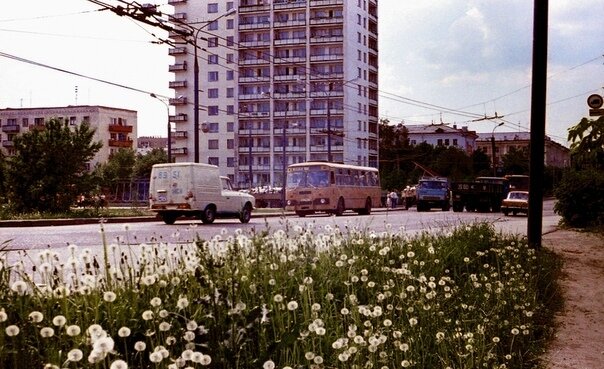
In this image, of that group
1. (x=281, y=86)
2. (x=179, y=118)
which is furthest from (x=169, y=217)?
(x=179, y=118)

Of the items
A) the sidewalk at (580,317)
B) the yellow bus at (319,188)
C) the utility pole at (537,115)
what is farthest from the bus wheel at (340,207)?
the utility pole at (537,115)

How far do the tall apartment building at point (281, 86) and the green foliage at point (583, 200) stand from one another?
64261 millimetres

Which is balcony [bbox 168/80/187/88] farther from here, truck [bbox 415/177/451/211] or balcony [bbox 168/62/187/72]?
truck [bbox 415/177/451/211]

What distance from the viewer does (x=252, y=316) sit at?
3590 mm

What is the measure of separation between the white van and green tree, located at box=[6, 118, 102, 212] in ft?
14.7

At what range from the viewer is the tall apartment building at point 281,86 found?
88.8 metres

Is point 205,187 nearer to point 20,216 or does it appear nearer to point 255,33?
point 20,216

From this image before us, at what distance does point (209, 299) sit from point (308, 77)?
87178 mm

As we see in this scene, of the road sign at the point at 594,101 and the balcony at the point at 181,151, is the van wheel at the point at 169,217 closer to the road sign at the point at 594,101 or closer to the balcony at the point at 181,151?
the road sign at the point at 594,101

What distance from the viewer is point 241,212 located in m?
24.7

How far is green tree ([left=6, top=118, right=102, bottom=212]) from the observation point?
2566 centimetres

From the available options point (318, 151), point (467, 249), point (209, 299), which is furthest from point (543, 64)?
point (318, 151)

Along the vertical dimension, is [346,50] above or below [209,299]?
above

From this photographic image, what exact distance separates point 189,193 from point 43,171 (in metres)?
6.92
